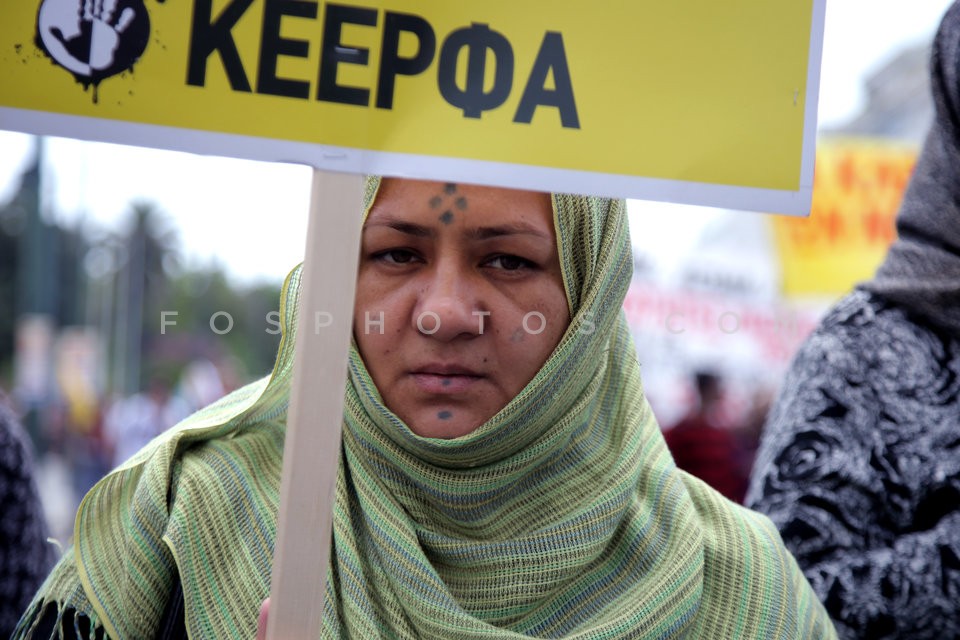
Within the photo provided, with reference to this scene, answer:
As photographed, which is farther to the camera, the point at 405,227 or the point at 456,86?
the point at 405,227

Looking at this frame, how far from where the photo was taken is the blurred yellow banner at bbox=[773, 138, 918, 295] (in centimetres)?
1107

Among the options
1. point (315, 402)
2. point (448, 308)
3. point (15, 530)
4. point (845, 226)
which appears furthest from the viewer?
point (845, 226)

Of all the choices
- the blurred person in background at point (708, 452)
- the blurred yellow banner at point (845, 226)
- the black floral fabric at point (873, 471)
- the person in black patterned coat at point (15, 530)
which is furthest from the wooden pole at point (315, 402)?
the blurred yellow banner at point (845, 226)

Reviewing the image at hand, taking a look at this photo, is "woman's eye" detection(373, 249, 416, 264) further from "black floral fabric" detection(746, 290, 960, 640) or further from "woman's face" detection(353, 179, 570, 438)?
"black floral fabric" detection(746, 290, 960, 640)

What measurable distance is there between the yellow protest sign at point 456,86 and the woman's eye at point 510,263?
1.11 feet

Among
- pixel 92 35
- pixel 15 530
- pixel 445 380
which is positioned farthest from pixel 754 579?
pixel 15 530

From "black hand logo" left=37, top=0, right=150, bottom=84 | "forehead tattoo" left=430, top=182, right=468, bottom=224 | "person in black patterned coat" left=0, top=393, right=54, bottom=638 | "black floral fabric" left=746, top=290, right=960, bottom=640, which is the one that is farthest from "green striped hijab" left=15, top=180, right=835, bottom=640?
"person in black patterned coat" left=0, top=393, right=54, bottom=638

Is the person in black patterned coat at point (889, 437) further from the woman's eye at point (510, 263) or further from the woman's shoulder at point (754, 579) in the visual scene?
the woman's eye at point (510, 263)

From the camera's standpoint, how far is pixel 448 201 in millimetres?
1610

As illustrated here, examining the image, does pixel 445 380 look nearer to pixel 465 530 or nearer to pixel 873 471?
pixel 465 530

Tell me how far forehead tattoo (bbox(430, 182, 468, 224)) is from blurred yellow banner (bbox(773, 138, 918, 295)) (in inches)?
386

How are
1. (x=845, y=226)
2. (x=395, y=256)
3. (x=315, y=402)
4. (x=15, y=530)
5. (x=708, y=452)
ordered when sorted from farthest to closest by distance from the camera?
1. (x=845, y=226)
2. (x=708, y=452)
3. (x=15, y=530)
4. (x=395, y=256)
5. (x=315, y=402)

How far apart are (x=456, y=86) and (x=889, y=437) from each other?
1260 millimetres

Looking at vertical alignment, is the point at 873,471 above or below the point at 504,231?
below
